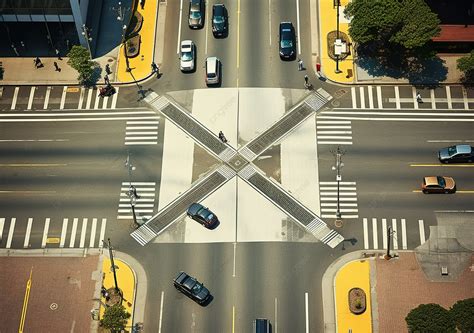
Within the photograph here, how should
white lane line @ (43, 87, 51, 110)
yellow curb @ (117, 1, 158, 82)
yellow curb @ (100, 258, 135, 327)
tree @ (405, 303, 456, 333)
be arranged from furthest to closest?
yellow curb @ (117, 1, 158, 82) → white lane line @ (43, 87, 51, 110) → yellow curb @ (100, 258, 135, 327) → tree @ (405, 303, 456, 333)

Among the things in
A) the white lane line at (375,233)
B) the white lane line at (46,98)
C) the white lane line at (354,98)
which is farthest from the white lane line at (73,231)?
the white lane line at (354,98)

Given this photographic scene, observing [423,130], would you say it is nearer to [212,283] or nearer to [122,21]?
[212,283]

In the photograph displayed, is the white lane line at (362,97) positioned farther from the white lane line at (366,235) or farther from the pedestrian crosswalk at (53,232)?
the pedestrian crosswalk at (53,232)

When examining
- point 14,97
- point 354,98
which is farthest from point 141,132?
point 354,98

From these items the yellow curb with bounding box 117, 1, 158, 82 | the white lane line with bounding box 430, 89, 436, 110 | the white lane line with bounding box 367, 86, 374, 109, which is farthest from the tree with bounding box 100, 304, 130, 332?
the white lane line with bounding box 430, 89, 436, 110

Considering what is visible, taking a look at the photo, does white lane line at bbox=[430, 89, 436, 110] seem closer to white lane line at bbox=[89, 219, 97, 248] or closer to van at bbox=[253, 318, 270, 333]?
van at bbox=[253, 318, 270, 333]

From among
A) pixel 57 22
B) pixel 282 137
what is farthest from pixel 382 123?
pixel 57 22
